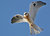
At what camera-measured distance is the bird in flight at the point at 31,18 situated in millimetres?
7187

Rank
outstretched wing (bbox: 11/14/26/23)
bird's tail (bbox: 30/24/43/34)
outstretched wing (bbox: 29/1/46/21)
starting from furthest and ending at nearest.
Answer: outstretched wing (bbox: 29/1/46/21), outstretched wing (bbox: 11/14/26/23), bird's tail (bbox: 30/24/43/34)

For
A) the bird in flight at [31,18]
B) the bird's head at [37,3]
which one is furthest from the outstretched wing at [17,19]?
the bird's head at [37,3]

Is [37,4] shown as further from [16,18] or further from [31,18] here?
[16,18]

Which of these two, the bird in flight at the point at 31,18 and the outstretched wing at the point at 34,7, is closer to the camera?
the bird in flight at the point at 31,18

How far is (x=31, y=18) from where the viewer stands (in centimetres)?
757

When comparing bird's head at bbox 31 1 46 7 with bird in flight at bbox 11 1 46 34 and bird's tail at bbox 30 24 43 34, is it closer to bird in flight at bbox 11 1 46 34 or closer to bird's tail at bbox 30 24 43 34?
bird in flight at bbox 11 1 46 34

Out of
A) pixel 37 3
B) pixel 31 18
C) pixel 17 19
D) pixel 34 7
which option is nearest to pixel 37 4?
pixel 37 3

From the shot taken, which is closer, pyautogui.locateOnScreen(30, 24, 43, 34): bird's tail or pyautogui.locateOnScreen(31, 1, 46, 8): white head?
pyautogui.locateOnScreen(30, 24, 43, 34): bird's tail

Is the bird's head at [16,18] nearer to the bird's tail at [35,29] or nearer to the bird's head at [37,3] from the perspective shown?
the bird's tail at [35,29]

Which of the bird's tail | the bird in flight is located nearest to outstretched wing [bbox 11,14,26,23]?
the bird in flight

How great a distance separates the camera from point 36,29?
23.8ft

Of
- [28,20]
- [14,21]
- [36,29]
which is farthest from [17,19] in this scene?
[36,29]

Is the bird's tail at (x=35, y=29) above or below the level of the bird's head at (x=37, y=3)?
below

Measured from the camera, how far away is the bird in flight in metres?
7.19
